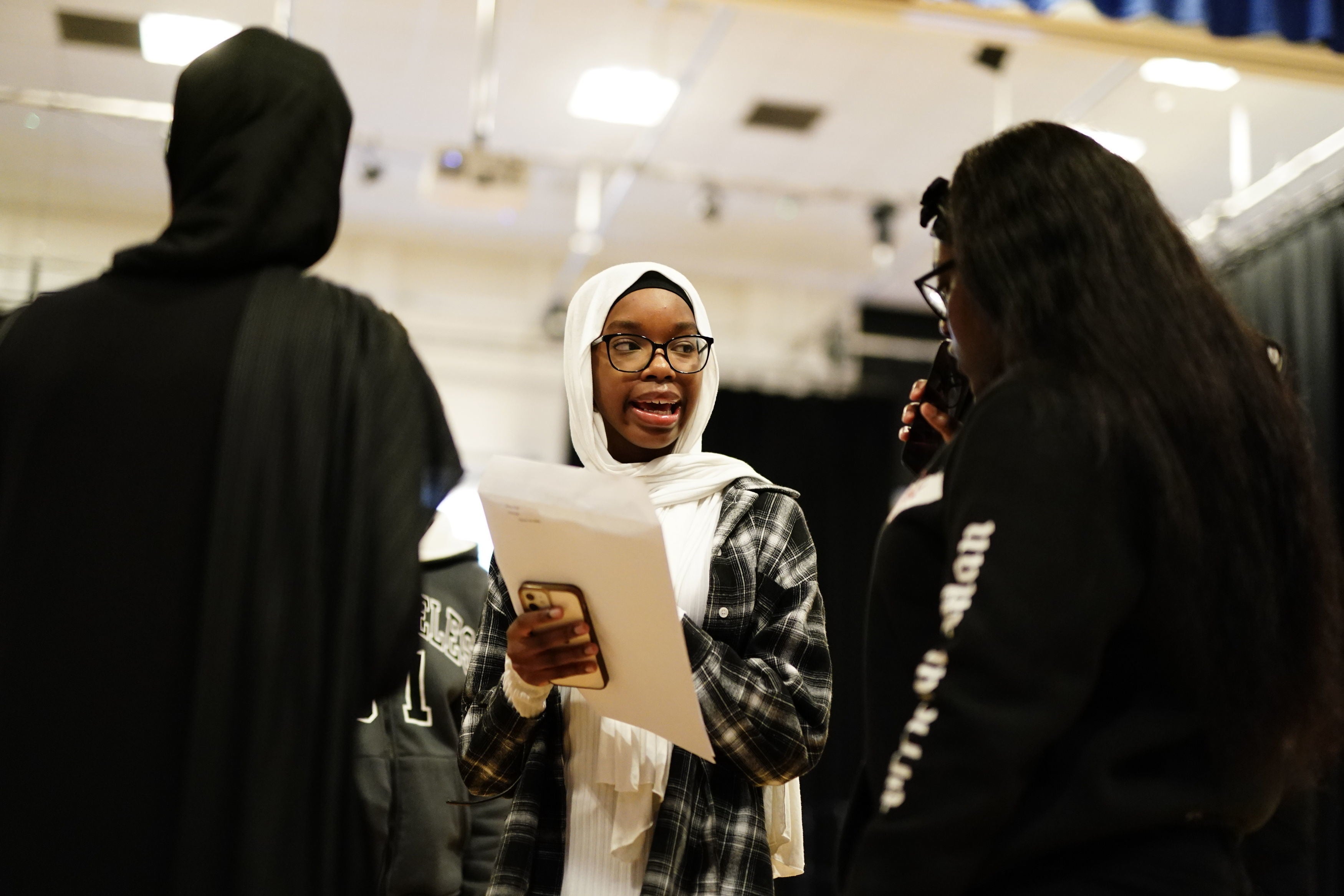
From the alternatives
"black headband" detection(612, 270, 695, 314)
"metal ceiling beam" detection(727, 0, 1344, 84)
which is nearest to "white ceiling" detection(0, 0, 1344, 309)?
"metal ceiling beam" detection(727, 0, 1344, 84)

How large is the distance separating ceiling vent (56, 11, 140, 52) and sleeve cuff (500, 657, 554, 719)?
16.3 feet

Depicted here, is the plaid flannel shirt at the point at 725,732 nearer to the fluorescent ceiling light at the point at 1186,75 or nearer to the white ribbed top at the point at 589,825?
the white ribbed top at the point at 589,825

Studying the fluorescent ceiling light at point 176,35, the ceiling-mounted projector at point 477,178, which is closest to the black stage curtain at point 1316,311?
the ceiling-mounted projector at point 477,178

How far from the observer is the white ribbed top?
1.65 m

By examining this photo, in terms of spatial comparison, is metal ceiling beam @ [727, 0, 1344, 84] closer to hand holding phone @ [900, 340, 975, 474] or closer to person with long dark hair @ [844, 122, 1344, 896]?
hand holding phone @ [900, 340, 975, 474]

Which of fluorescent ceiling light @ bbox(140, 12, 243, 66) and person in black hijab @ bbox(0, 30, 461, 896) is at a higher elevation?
fluorescent ceiling light @ bbox(140, 12, 243, 66)

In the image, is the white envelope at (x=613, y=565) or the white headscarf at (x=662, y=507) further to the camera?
the white headscarf at (x=662, y=507)

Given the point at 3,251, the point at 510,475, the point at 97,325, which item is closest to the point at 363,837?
the point at 510,475

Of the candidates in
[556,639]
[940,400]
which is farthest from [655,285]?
[556,639]

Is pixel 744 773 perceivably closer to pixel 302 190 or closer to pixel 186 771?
pixel 186 771

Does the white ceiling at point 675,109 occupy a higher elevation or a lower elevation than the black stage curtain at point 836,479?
higher

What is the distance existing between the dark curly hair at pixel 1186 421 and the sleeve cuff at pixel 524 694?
0.79 meters

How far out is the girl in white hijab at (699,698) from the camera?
5.32ft

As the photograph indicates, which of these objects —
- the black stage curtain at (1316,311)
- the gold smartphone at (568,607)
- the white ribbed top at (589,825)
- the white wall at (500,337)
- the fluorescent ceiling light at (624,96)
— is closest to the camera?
the gold smartphone at (568,607)
